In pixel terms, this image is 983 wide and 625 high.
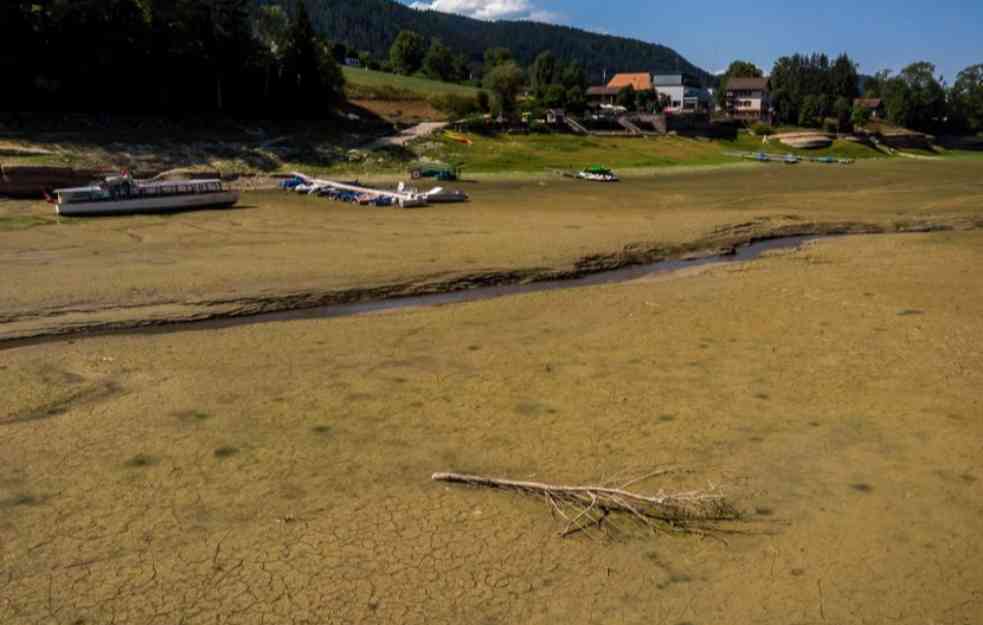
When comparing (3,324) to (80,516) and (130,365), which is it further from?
(80,516)

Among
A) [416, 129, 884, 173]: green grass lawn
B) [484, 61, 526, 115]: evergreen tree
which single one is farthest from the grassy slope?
[484, 61, 526, 115]: evergreen tree

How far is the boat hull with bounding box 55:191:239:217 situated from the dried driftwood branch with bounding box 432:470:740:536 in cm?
2951

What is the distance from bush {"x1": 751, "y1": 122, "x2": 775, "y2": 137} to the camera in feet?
385

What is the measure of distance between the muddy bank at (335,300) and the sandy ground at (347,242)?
2.9 inches

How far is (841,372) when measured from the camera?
14844 mm

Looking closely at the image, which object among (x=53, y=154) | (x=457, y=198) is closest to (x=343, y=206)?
(x=457, y=198)

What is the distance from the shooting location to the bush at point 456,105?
84.2m

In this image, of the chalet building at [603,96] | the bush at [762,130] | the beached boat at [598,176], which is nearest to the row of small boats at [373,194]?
the beached boat at [598,176]

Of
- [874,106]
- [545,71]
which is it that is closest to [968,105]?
[874,106]

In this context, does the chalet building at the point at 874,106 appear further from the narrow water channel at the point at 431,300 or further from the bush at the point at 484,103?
the narrow water channel at the point at 431,300

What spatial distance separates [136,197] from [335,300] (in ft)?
59.9

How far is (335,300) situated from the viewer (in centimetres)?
2103

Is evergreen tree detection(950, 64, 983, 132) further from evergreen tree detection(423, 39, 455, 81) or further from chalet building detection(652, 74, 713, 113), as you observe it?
evergreen tree detection(423, 39, 455, 81)

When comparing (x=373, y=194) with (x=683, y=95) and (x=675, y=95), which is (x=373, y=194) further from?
(x=675, y=95)
